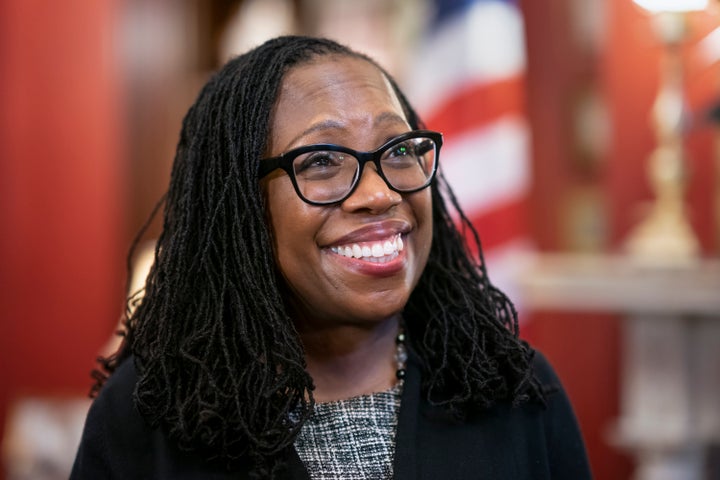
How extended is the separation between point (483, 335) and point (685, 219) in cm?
175

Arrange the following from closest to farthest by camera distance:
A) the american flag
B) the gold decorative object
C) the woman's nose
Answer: the woman's nose < the gold decorative object < the american flag

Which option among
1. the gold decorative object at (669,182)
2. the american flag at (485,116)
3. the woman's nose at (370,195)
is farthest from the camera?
the american flag at (485,116)

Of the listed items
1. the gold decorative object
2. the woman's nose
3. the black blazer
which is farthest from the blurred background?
the woman's nose

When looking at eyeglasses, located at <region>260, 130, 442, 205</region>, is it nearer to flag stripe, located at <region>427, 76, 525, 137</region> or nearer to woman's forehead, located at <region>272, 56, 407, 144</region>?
woman's forehead, located at <region>272, 56, 407, 144</region>

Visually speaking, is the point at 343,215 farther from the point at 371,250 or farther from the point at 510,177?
the point at 510,177

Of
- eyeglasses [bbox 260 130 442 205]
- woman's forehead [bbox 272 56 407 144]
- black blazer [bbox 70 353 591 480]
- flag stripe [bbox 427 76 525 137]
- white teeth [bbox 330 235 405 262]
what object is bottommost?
black blazer [bbox 70 353 591 480]

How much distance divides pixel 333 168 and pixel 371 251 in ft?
0.37

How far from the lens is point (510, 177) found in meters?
2.91

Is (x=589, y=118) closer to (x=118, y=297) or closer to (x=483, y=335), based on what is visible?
(x=118, y=297)

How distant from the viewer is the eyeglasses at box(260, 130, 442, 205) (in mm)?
1151

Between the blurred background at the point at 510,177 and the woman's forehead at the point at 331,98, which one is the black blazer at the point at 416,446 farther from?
the blurred background at the point at 510,177

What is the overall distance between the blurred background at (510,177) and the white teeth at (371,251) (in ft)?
5.15

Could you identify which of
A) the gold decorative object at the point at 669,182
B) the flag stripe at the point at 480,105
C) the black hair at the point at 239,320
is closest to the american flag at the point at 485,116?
the flag stripe at the point at 480,105

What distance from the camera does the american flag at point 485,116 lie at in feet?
9.46
